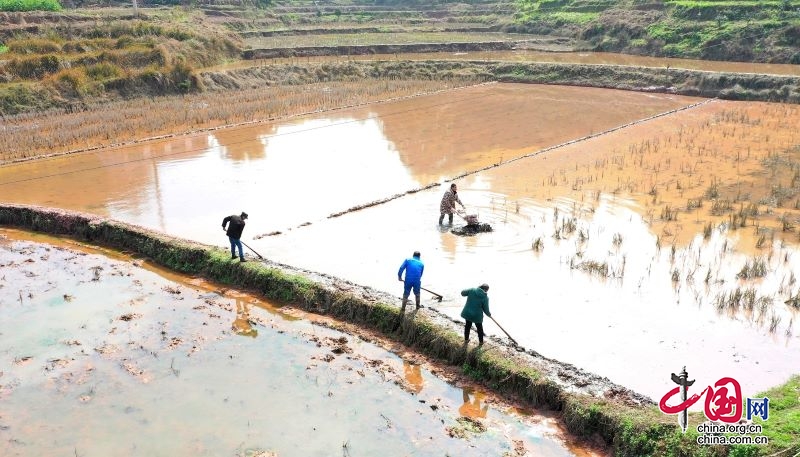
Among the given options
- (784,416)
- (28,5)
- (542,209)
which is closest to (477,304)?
(784,416)

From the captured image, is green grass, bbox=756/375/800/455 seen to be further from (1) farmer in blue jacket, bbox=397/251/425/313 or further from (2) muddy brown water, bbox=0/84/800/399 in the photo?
(1) farmer in blue jacket, bbox=397/251/425/313

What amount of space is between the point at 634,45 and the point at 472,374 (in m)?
33.0

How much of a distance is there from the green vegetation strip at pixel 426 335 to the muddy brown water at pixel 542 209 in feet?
2.19

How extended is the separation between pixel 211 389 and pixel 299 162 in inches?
414

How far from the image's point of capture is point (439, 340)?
26.1 feet

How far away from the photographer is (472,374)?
754 cm

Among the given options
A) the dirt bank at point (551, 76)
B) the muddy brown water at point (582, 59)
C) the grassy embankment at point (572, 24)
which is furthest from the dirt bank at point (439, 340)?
the grassy embankment at point (572, 24)

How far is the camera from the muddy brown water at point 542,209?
26.8 ft

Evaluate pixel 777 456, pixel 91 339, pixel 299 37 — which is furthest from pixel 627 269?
pixel 299 37

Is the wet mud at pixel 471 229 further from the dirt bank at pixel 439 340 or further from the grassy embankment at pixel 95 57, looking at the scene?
the grassy embankment at pixel 95 57

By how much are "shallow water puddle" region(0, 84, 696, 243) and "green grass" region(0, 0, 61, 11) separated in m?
20.9

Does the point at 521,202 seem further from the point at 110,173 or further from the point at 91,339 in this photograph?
the point at 110,173

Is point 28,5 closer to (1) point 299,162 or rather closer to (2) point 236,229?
Result: (1) point 299,162

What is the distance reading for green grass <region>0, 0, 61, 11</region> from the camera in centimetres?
3325
